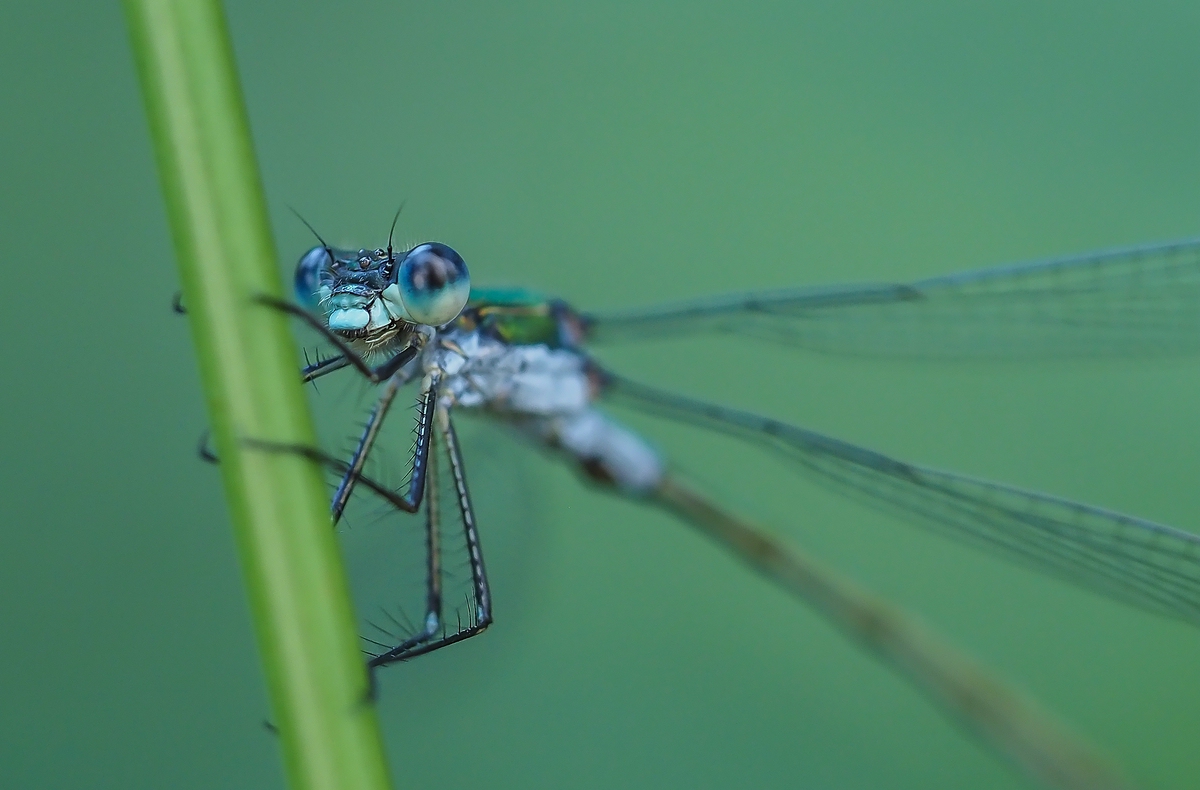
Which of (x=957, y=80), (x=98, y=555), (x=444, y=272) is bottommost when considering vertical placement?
(x=98, y=555)

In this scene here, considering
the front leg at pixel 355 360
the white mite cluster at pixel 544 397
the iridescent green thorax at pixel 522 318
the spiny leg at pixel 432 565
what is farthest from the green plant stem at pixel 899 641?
the front leg at pixel 355 360

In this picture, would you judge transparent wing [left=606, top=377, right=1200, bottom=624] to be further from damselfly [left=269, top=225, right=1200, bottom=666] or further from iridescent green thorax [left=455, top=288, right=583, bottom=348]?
iridescent green thorax [left=455, top=288, right=583, bottom=348]

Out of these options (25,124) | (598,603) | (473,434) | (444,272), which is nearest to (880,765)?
(598,603)

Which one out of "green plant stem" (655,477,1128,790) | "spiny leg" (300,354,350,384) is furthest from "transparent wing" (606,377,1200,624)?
"spiny leg" (300,354,350,384)

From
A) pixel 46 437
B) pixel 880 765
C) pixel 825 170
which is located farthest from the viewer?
pixel 825 170

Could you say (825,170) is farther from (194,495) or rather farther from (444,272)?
(194,495)

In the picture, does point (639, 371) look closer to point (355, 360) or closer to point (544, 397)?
point (544, 397)

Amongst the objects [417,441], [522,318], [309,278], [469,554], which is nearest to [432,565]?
[469,554]
